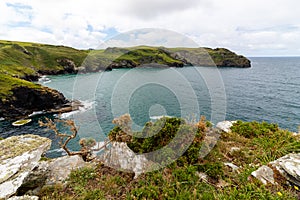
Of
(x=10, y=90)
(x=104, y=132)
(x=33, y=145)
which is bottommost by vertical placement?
(x=104, y=132)

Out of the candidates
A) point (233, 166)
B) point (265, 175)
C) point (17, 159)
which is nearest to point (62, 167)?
point (17, 159)

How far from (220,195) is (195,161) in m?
1.95

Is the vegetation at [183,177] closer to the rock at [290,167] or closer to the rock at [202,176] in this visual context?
the rock at [202,176]

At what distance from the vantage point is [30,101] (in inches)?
1642

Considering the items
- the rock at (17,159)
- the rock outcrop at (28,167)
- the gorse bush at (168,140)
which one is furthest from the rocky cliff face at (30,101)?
the gorse bush at (168,140)

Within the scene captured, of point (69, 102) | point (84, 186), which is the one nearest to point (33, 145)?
point (84, 186)

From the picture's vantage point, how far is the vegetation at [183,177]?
463 centimetres

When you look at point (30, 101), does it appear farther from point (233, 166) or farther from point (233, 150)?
point (233, 166)

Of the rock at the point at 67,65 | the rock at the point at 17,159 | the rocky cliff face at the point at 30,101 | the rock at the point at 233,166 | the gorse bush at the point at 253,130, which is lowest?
the rocky cliff face at the point at 30,101

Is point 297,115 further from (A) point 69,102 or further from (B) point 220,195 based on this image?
(A) point 69,102

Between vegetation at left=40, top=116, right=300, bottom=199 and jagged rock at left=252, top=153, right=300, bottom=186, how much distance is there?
0.21 metres

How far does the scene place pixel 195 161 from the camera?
635cm

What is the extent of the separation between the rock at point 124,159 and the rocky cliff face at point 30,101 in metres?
42.5

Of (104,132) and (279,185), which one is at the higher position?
(279,185)
